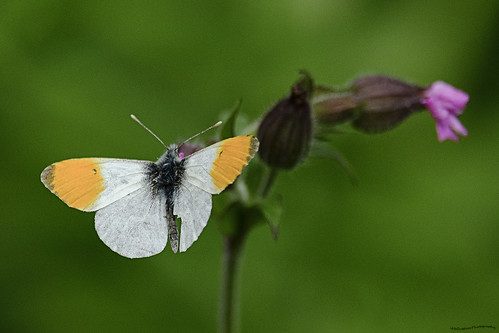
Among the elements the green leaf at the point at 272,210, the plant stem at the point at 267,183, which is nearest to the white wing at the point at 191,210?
the green leaf at the point at 272,210

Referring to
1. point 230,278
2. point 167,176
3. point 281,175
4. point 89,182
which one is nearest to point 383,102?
point 230,278

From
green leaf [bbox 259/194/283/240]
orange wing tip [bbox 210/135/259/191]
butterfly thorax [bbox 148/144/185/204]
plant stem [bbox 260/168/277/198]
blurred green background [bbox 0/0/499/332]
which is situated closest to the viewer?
orange wing tip [bbox 210/135/259/191]

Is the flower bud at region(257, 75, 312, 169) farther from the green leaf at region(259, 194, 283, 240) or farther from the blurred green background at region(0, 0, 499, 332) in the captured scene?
the blurred green background at region(0, 0, 499, 332)

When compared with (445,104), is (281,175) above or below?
above

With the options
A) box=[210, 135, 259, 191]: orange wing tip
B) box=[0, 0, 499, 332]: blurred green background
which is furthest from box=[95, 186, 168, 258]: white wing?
box=[0, 0, 499, 332]: blurred green background

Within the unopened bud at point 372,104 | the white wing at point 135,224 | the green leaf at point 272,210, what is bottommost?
the white wing at point 135,224

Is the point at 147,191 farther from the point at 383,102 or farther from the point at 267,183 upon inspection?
the point at 383,102

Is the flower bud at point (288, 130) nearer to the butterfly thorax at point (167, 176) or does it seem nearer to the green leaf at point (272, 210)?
the green leaf at point (272, 210)
